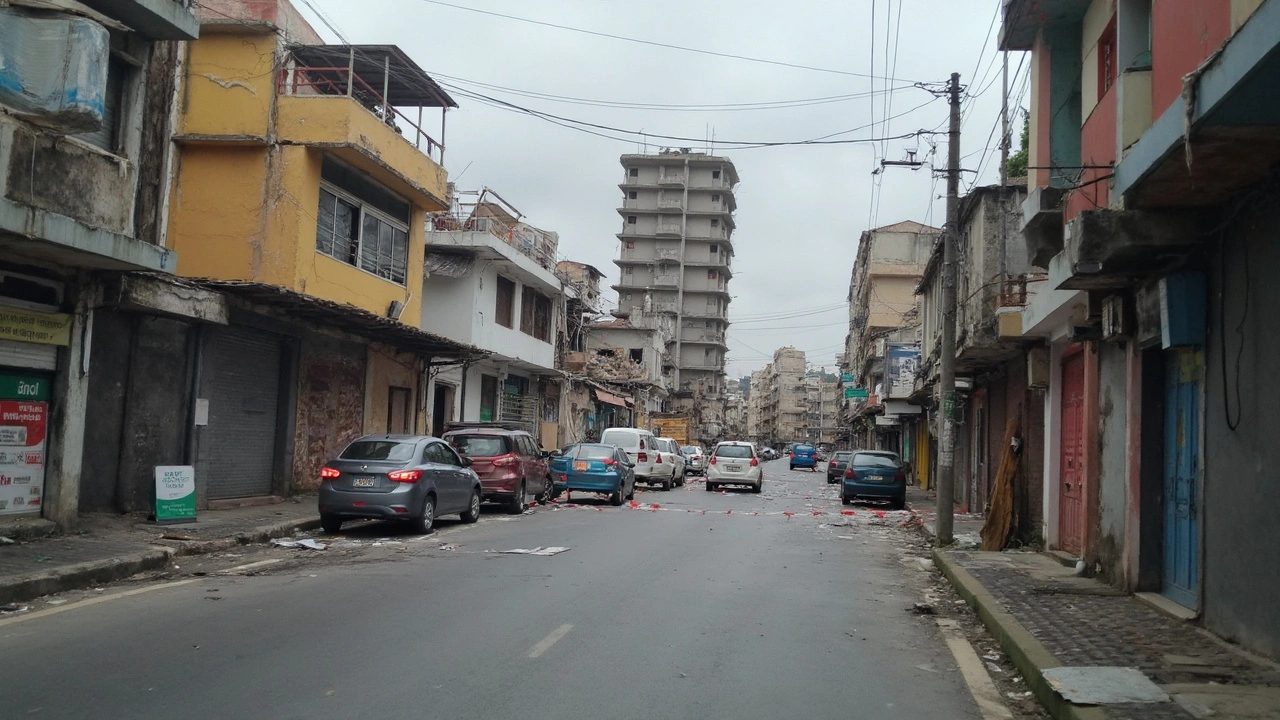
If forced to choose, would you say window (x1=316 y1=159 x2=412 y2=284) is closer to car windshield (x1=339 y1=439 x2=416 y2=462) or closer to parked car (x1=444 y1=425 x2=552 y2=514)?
parked car (x1=444 y1=425 x2=552 y2=514)

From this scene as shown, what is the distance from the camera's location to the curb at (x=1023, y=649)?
239 inches

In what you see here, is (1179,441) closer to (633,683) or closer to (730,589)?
(730,589)

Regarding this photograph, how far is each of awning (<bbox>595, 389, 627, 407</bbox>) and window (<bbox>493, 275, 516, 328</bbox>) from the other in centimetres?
1017

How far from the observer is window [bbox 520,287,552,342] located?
37.7m

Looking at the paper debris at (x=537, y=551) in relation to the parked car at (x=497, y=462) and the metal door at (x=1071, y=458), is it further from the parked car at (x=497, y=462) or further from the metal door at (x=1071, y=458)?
the metal door at (x=1071, y=458)

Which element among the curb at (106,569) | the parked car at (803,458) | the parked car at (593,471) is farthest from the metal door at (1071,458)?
the parked car at (803,458)

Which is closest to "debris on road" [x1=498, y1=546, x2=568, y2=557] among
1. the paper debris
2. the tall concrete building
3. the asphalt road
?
the paper debris

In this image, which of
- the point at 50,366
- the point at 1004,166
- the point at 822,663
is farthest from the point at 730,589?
the point at 1004,166

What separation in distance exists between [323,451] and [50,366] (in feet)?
31.4

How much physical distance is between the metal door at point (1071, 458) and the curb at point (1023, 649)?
3.08m

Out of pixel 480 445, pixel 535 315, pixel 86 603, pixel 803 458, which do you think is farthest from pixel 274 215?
pixel 803 458

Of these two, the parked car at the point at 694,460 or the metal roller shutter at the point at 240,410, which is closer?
the metal roller shutter at the point at 240,410

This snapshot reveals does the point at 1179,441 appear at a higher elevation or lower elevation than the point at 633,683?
higher

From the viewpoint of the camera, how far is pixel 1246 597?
7832 mm
